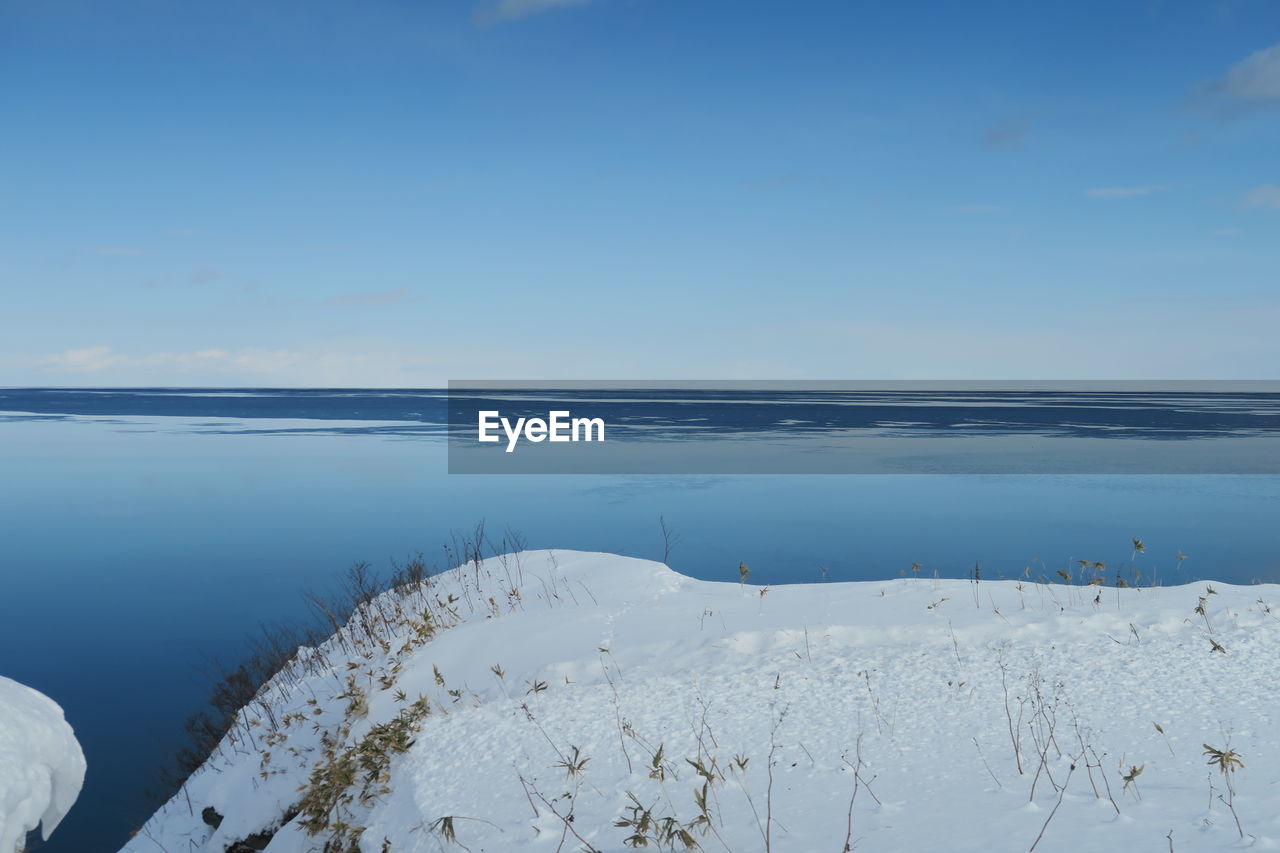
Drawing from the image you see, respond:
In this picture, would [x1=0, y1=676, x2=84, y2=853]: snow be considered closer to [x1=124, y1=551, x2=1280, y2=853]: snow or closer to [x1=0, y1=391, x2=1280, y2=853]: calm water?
[x1=0, y1=391, x2=1280, y2=853]: calm water

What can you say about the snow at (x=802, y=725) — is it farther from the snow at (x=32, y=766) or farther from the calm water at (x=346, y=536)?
the calm water at (x=346, y=536)

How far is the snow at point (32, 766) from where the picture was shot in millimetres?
6770

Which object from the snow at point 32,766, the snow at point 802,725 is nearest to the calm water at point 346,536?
the snow at point 32,766

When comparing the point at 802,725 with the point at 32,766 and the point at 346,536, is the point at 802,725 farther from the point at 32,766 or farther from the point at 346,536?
the point at 346,536

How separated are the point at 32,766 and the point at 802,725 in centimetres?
677

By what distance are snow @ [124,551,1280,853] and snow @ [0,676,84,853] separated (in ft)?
3.83

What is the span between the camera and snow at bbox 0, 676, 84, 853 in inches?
267

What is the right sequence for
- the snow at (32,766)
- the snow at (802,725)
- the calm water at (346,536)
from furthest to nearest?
the calm water at (346,536), the snow at (32,766), the snow at (802,725)

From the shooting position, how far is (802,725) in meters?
5.07

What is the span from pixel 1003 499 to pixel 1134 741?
1801cm

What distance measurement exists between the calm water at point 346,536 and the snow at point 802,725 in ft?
10.7

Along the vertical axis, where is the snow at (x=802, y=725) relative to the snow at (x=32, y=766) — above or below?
above

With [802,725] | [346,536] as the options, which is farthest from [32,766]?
[346,536]

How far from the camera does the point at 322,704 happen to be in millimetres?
6891
